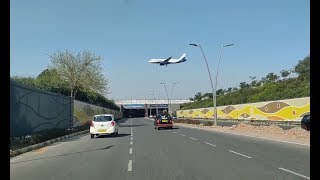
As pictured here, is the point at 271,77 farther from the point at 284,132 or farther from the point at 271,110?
the point at 284,132

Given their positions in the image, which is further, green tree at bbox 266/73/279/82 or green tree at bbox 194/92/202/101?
green tree at bbox 194/92/202/101

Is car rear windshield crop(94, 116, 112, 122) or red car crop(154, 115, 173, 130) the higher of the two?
car rear windshield crop(94, 116, 112, 122)

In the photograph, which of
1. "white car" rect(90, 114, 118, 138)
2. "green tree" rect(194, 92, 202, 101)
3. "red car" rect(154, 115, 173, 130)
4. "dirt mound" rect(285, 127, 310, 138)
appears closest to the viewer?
"dirt mound" rect(285, 127, 310, 138)

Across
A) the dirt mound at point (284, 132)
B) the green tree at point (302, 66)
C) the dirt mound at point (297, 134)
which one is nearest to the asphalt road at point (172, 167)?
the dirt mound at point (297, 134)

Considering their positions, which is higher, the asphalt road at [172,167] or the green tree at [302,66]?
the green tree at [302,66]

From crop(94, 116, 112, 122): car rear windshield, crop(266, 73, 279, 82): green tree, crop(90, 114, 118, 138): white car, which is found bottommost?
crop(90, 114, 118, 138): white car

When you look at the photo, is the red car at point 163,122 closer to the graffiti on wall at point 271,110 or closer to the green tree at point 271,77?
the graffiti on wall at point 271,110

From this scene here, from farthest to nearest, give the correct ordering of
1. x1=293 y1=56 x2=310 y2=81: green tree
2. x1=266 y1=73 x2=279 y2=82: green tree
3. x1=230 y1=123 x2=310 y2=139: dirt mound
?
x1=266 y1=73 x2=279 y2=82: green tree
x1=293 y1=56 x2=310 y2=81: green tree
x1=230 y1=123 x2=310 y2=139: dirt mound

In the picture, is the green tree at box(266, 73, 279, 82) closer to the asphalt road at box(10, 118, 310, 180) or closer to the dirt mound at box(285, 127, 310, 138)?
the dirt mound at box(285, 127, 310, 138)

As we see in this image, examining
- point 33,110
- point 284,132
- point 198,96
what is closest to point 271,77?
point 198,96

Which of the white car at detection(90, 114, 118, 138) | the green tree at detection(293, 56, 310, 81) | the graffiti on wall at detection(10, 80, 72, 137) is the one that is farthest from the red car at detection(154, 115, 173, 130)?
the green tree at detection(293, 56, 310, 81)
